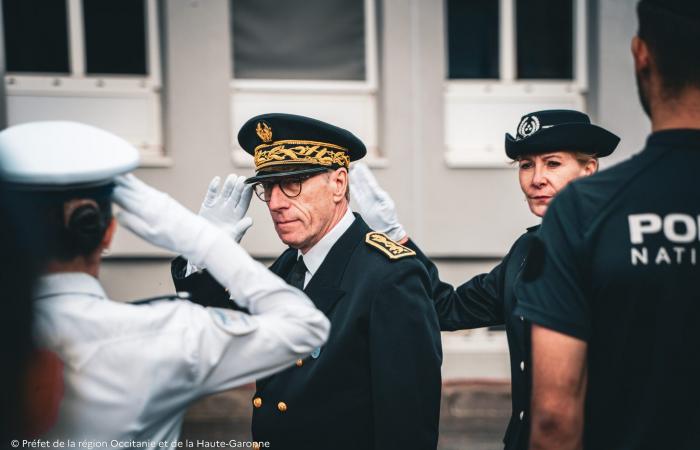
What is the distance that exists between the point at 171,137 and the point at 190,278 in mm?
4088

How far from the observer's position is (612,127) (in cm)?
657

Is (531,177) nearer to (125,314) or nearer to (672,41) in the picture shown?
(672,41)

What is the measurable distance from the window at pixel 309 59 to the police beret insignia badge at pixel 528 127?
4.01 m

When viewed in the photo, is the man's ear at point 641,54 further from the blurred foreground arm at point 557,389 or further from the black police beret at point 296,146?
the black police beret at point 296,146

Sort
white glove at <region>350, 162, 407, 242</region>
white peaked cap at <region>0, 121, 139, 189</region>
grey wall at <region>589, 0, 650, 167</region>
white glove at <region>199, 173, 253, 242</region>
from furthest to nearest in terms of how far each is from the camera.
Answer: grey wall at <region>589, 0, 650, 167</region> → white glove at <region>350, 162, 407, 242</region> → white glove at <region>199, 173, 253, 242</region> → white peaked cap at <region>0, 121, 139, 189</region>

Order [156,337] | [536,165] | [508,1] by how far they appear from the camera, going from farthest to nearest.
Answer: [508,1]
[536,165]
[156,337]

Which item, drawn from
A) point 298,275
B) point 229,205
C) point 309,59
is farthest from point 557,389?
point 309,59

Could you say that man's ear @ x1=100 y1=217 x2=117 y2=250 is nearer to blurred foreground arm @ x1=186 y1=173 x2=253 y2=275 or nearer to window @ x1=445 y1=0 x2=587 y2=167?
blurred foreground arm @ x1=186 y1=173 x2=253 y2=275

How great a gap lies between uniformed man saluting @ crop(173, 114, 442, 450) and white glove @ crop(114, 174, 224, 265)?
2.74ft

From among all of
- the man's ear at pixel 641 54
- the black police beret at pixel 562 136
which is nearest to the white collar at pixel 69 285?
the man's ear at pixel 641 54

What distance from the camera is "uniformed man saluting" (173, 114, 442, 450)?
7.00 ft

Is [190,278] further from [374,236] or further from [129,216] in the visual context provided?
[129,216]

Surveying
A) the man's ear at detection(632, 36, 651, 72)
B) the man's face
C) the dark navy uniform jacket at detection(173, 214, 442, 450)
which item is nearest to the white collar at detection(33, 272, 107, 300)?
the dark navy uniform jacket at detection(173, 214, 442, 450)

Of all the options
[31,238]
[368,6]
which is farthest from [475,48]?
[31,238]
